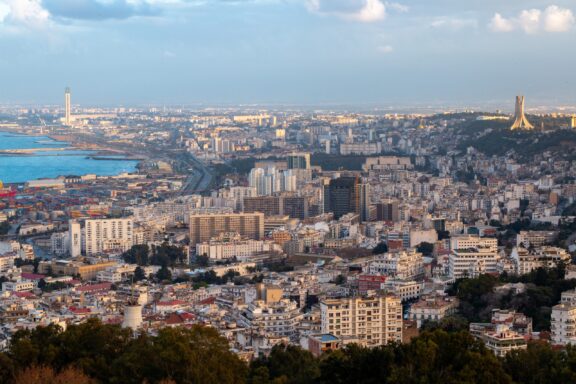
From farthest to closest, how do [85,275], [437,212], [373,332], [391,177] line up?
[391,177] < [437,212] < [85,275] < [373,332]

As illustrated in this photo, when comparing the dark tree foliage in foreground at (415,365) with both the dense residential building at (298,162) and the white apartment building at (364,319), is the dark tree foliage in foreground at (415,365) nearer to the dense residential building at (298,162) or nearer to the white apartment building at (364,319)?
the white apartment building at (364,319)

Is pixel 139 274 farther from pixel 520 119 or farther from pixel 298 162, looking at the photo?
pixel 520 119

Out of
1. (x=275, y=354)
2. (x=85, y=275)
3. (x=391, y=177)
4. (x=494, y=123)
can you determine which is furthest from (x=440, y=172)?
(x=275, y=354)

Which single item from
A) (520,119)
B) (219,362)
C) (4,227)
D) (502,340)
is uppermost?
(520,119)

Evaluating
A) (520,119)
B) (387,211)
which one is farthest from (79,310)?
(520,119)

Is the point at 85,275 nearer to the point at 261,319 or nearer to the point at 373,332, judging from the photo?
the point at 261,319

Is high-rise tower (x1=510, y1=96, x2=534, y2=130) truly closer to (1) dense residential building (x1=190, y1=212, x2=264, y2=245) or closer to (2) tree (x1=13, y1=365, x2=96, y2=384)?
(1) dense residential building (x1=190, y1=212, x2=264, y2=245)
